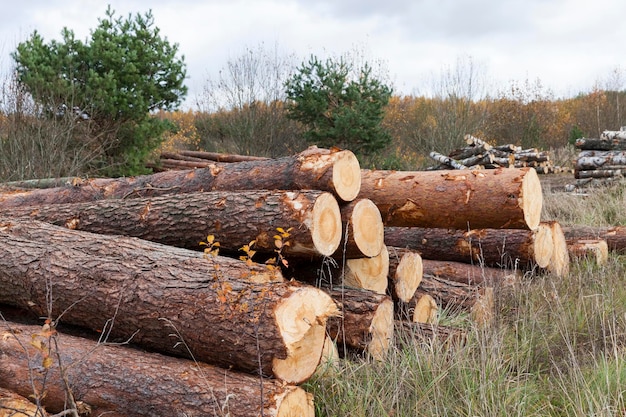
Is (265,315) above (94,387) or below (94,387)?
above

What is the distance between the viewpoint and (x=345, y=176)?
438cm

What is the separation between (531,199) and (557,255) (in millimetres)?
1281

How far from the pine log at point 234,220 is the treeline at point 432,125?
506 inches

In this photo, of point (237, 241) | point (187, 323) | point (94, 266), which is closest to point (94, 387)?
point (187, 323)

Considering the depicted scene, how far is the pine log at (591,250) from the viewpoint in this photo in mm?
6500

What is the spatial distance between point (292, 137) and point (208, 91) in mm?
3700

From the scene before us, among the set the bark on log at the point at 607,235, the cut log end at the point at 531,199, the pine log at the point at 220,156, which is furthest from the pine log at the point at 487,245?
the pine log at the point at 220,156

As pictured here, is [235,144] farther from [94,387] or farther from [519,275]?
[94,387]

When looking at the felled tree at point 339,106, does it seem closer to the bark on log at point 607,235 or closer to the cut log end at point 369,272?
the bark on log at point 607,235

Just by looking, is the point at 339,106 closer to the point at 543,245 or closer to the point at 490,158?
the point at 490,158

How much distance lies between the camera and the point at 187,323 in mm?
3217

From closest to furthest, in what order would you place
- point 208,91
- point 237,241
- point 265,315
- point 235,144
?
point 265,315
point 237,241
point 235,144
point 208,91

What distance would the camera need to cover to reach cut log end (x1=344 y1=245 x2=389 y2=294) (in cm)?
450

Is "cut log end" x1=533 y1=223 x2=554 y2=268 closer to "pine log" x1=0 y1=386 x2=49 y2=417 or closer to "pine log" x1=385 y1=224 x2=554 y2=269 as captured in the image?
"pine log" x1=385 y1=224 x2=554 y2=269
